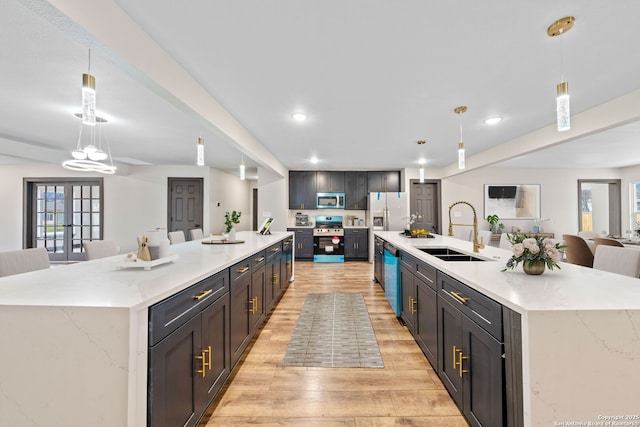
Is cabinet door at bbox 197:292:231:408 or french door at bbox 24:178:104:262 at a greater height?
french door at bbox 24:178:104:262

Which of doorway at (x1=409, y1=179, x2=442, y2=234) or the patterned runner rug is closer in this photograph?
the patterned runner rug

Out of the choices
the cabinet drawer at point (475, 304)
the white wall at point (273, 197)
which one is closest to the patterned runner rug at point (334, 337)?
the cabinet drawer at point (475, 304)

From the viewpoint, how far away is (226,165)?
678cm

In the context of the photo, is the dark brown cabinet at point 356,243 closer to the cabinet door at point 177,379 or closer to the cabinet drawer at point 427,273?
the cabinet drawer at point 427,273

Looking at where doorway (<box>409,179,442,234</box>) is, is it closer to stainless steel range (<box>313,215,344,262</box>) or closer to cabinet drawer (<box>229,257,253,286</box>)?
stainless steel range (<box>313,215,344,262</box>)

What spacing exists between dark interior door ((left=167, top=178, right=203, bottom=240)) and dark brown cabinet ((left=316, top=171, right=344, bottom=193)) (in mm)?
2985

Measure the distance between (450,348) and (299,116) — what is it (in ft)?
8.92

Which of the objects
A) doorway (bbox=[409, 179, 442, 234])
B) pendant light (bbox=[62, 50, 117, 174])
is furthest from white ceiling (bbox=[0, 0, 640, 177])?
doorway (bbox=[409, 179, 442, 234])

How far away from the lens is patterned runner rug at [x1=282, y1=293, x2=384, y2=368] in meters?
2.27

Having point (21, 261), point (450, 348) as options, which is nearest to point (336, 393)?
point (450, 348)

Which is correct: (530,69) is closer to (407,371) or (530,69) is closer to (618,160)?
(407,371)

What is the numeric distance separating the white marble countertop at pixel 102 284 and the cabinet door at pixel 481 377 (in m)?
1.46

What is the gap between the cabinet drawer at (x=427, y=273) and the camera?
6.68ft

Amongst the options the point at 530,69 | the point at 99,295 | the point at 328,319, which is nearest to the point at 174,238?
the point at 328,319
